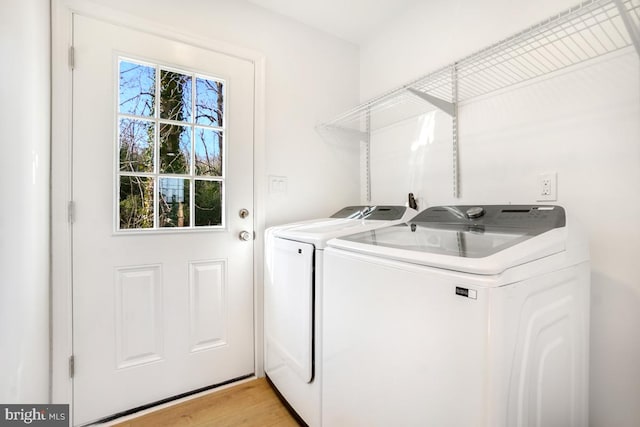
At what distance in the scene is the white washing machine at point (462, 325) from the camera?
668mm

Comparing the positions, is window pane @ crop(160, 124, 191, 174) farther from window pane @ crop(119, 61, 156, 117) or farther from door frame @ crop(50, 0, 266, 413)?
door frame @ crop(50, 0, 266, 413)

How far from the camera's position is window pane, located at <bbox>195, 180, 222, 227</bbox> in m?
1.64

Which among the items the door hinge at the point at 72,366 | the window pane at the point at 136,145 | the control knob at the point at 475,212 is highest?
the window pane at the point at 136,145

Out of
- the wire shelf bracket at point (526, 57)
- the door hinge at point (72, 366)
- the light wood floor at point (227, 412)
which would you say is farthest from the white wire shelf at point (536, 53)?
the door hinge at point (72, 366)

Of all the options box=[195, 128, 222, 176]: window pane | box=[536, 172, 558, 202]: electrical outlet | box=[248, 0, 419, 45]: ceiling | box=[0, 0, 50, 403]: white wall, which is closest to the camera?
box=[0, 0, 50, 403]: white wall

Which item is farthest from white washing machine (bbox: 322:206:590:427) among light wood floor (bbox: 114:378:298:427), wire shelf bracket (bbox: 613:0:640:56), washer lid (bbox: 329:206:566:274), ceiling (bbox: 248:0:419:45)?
ceiling (bbox: 248:0:419:45)

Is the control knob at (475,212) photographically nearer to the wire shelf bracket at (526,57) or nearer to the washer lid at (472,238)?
the washer lid at (472,238)

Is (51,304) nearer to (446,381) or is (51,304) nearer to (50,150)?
(50,150)

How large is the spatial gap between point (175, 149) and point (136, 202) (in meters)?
0.35

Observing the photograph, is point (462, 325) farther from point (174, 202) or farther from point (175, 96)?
point (175, 96)

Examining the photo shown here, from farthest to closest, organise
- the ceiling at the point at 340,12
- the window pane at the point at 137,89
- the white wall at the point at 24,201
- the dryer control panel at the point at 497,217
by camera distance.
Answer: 1. the ceiling at the point at 340,12
2. the window pane at the point at 137,89
3. the dryer control panel at the point at 497,217
4. the white wall at the point at 24,201

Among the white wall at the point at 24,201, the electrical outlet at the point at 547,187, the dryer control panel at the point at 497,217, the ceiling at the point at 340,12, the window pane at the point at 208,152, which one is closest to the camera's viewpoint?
the white wall at the point at 24,201

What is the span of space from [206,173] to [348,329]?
1.18 meters

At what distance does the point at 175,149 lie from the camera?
5.18ft
